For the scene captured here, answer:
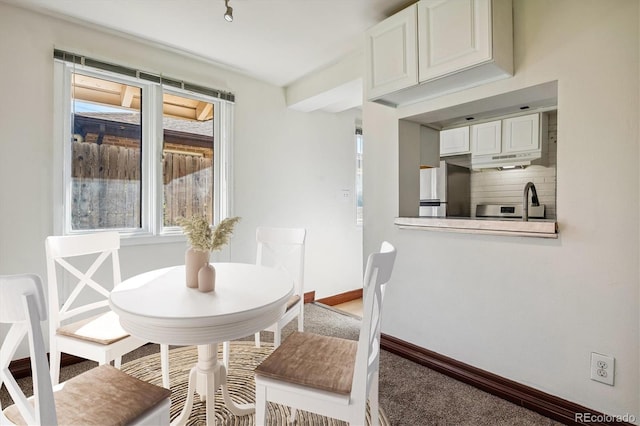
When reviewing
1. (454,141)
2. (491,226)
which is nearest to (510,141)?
(454,141)

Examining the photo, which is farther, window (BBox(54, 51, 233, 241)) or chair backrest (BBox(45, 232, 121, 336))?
window (BBox(54, 51, 233, 241))

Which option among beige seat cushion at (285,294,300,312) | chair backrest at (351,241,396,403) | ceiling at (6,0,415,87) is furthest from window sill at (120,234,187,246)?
chair backrest at (351,241,396,403)

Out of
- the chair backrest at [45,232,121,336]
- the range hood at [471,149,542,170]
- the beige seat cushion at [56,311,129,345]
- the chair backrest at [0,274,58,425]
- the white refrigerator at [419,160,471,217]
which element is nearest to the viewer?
the chair backrest at [0,274,58,425]

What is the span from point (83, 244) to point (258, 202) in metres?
1.65

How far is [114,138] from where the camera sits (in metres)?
2.55

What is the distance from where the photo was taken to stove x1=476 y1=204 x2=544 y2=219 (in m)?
2.99

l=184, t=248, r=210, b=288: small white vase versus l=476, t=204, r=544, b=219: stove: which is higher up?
l=476, t=204, r=544, b=219: stove

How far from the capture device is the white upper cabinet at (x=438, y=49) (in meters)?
1.69

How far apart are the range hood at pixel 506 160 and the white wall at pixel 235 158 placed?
1.47 m

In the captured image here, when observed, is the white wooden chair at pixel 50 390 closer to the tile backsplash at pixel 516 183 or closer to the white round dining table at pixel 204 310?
the white round dining table at pixel 204 310

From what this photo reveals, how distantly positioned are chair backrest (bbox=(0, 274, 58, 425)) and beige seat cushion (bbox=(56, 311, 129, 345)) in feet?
2.11

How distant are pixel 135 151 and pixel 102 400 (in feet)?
6.83

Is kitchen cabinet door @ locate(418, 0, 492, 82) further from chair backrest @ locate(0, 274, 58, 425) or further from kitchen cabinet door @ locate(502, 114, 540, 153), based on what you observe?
chair backrest @ locate(0, 274, 58, 425)

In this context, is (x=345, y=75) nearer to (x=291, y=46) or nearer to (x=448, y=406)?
(x=291, y=46)
